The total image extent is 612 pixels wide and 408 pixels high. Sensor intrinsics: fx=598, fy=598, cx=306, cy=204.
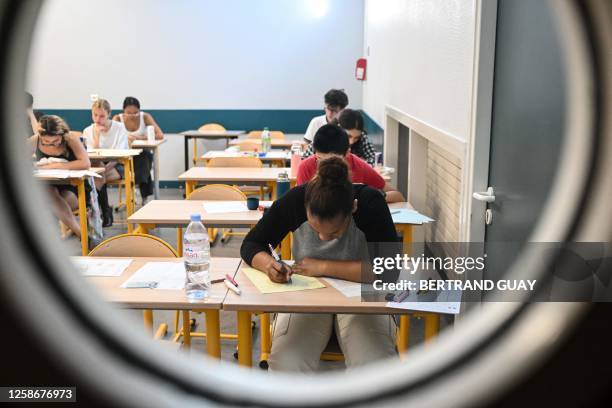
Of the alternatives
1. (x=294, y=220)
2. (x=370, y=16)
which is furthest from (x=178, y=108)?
(x=294, y=220)

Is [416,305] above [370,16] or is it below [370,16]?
below

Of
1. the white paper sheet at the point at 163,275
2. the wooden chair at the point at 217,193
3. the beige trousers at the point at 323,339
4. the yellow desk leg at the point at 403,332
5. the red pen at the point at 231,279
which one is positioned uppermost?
the wooden chair at the point at 217,193

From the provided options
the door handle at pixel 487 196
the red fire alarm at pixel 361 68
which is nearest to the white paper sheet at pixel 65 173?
the door handle at pixel 487 196

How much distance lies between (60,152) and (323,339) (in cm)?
365

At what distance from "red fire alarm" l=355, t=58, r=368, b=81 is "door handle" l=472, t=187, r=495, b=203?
5.72 meters

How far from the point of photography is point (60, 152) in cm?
513

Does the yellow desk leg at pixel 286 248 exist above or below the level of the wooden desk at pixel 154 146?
below

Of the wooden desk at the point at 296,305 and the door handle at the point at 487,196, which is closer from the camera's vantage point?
the wooden desk at the point at 296,305

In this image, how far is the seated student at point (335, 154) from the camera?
354 centimetres

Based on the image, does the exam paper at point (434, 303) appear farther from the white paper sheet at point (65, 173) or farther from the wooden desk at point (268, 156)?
the wooden desk at point (268, 156)

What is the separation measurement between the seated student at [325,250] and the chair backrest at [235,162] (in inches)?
122

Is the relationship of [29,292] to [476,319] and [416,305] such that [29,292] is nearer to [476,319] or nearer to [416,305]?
[476,319]

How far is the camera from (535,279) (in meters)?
0.55

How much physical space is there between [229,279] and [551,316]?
6.29 ft
